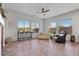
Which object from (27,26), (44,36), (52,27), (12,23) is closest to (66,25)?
(52,27)

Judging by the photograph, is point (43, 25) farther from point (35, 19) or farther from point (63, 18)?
point (63, 18)

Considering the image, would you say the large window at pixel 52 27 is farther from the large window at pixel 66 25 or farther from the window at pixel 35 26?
the window at pixel 35 26

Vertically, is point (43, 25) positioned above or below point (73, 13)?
below

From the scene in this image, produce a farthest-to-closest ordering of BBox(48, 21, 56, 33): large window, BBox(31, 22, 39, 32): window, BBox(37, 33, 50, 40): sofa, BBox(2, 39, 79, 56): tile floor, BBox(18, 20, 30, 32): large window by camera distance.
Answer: BBox(31, 22, 39, 32): window < BBox(48, 21, 56, 33): large window < BBox(37, 33, 50, 40): sofa < BBox(18, 20, 30, 32): large window < BBox(2, 39, 79, 56): tile floor

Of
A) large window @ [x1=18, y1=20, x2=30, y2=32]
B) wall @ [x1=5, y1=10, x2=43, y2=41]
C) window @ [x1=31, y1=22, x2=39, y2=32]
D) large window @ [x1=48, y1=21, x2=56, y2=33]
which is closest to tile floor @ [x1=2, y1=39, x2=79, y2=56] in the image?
wall @ [x1=5, y1=10, x2=43, y2=41]

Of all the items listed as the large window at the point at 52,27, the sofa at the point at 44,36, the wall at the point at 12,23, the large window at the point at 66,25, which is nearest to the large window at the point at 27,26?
the wall at the point at 12,23

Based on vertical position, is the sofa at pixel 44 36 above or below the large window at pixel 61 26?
below

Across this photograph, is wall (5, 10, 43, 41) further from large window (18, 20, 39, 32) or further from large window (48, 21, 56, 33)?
large window (48, 21, 56, 33)

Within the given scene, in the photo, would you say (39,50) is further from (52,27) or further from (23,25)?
(52,27)

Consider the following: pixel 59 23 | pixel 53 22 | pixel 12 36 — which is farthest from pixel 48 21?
pixel 12 36

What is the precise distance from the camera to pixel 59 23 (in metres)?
9.99

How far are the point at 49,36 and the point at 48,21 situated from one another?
1936 mm

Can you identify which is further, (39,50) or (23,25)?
(23,25)

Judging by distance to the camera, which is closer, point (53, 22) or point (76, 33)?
point (76, 33)
